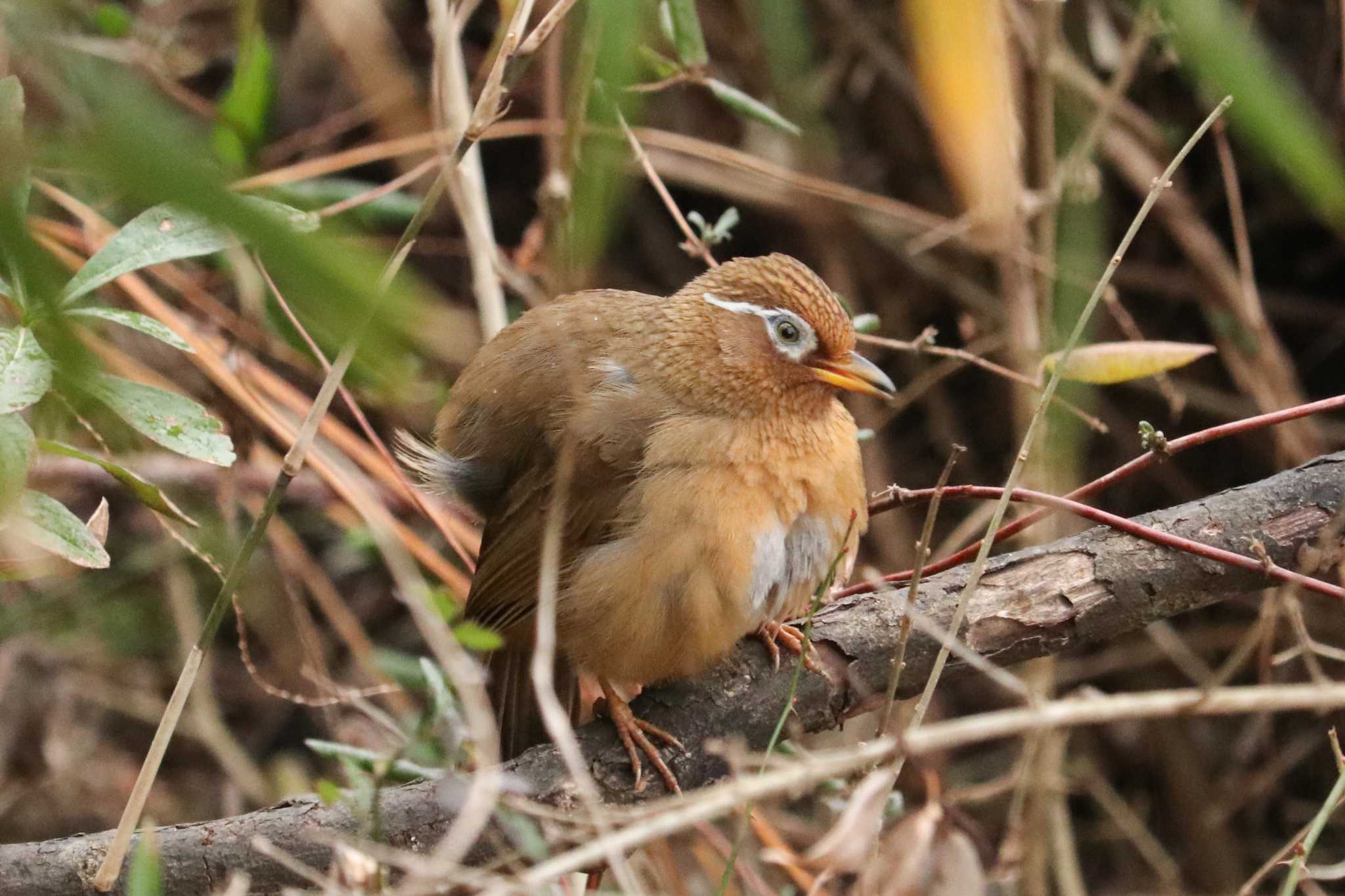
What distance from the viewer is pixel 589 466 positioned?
2932 mm

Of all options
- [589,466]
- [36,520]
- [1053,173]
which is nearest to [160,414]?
[36,520]

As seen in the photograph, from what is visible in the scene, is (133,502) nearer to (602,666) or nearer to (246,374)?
(246,374)

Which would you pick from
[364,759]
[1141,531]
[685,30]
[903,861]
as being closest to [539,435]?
[364,759]

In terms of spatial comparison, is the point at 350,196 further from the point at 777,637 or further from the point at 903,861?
the point at 903,861

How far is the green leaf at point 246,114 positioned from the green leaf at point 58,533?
1.57 meters

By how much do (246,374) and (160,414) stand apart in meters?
1.54

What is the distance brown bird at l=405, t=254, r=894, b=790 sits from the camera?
281 centimetres

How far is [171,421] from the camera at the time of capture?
2420 mm

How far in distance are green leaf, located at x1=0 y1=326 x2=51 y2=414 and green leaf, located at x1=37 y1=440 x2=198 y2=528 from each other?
0.21m

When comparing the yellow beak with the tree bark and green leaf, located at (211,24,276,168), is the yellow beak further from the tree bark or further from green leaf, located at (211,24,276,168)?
green leaf, located at (211,24,276,168)

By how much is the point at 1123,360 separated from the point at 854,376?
617 millimetres

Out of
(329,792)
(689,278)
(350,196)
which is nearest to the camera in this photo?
(329,792)

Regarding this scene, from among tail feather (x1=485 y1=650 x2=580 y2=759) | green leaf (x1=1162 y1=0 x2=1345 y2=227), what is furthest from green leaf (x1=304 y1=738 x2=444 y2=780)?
green leaf (x1=1162 y1=0 x2=1345 y2=227)

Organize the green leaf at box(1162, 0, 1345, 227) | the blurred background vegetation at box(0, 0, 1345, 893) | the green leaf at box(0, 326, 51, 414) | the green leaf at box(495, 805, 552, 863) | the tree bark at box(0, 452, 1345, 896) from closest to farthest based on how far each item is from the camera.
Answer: the green leaf at box(1162, 0, 1345, 227), the green leaf at box(495, 805, 552, 863), the green leaf at box(0, 326, 51, 414), the tree bark at box(0, 452, 1345, 896), the blurred background vegetation at box(0, 0, 1345, 893)
